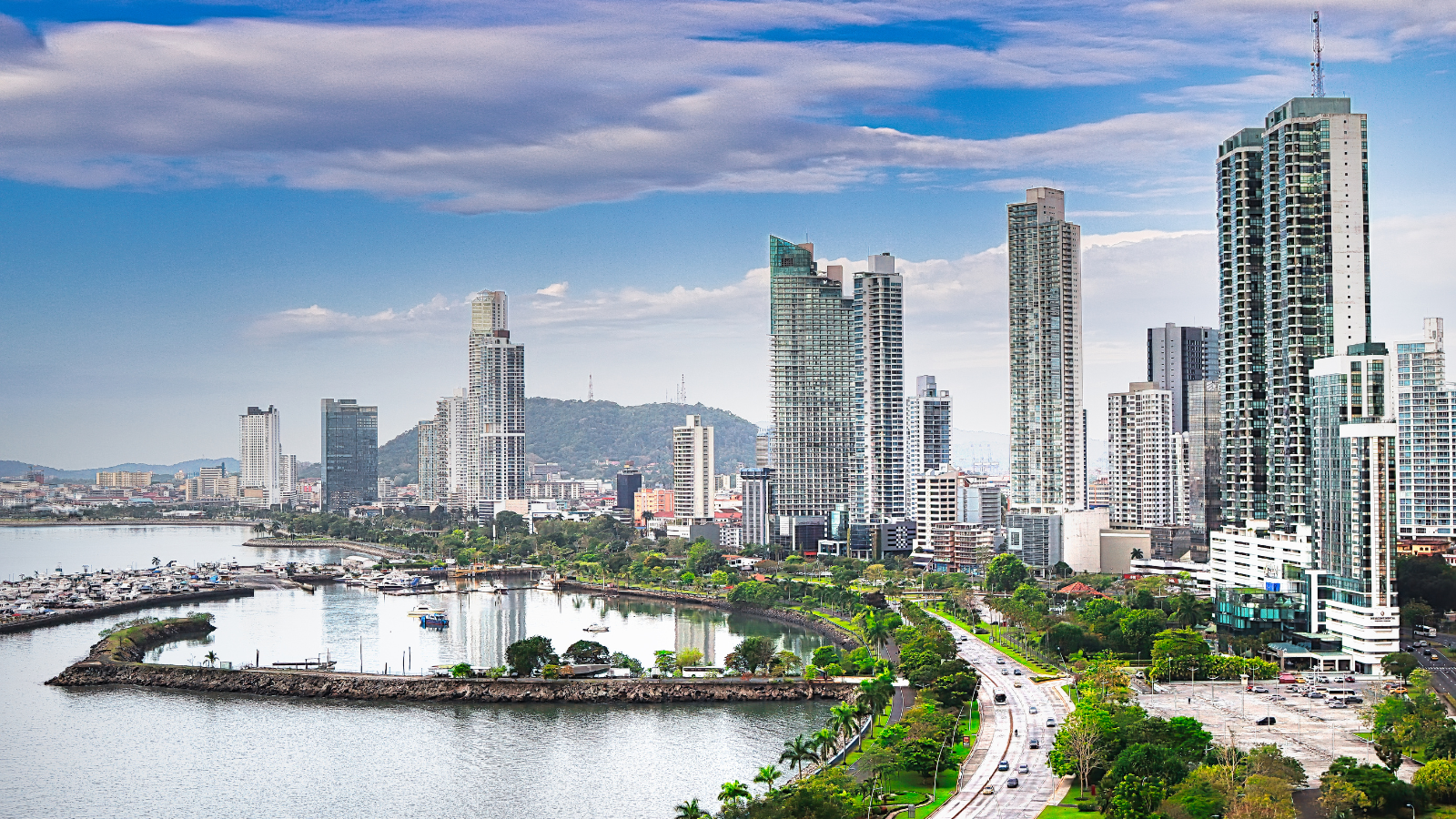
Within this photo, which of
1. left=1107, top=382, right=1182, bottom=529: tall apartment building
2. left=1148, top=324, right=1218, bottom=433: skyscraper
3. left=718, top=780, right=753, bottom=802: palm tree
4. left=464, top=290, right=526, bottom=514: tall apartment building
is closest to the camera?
left=718, top=780, right=753, bottom=802: palm tree

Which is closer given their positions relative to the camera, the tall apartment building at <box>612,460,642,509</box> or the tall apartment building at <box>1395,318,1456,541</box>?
the tall apartment building at <box>1395,318,1456,541</box>

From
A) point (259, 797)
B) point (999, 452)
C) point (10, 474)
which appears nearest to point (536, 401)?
point (10, 474)

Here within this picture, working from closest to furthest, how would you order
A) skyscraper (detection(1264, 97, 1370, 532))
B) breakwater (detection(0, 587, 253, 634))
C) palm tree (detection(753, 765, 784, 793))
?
1. palm tree (detection(753, 765, 784, 793))
2. skyscraper (detection(1264, 97, 1370, 532))
3. breakwater (detection(0, 587, 253, 634))

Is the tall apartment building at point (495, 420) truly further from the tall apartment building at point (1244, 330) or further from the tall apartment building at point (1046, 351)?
the tall apartment building at point (1244, 330)

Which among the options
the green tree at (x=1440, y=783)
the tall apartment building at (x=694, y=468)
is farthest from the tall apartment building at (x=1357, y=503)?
the tall apartment building at (x=694, y=468)

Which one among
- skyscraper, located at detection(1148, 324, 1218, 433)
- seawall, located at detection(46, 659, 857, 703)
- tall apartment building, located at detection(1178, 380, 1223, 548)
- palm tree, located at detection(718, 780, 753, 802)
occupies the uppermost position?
skyscraper, located at detection(1148, 324, 1218, 433)

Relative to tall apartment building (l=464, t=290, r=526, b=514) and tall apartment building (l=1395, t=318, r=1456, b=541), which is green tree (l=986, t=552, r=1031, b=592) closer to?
tall apartment building (l=1395, t=318, r=1456, b=541)

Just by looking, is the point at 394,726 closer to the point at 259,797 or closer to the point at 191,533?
the point at 259,797

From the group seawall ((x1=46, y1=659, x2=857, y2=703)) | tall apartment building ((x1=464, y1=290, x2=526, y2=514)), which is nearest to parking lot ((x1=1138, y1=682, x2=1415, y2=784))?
seawall ((x1=46, y1=659, x2=857, y2=703))
